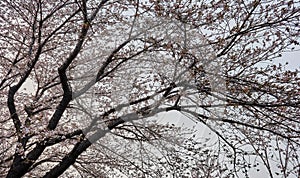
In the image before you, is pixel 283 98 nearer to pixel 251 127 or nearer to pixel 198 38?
pixel 251 127

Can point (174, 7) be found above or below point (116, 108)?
above

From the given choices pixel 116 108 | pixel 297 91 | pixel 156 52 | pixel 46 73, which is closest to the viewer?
pixel 297 91

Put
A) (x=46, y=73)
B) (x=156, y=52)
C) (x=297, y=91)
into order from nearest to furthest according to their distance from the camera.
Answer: (x=297, y=91)
(x=156, y=52)
(x=46, y=73)

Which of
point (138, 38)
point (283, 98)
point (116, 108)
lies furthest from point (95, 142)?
point (283, 98)

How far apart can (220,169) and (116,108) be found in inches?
48.4

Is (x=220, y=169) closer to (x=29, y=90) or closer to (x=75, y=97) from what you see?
(x=75, y=97)

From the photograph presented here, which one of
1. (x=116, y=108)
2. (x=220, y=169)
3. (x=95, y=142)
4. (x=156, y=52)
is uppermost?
(x=156, y=52)

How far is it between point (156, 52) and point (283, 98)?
1.23m

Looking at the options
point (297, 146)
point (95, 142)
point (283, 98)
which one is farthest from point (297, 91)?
point (95, 142)

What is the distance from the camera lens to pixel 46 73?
15.5 feet

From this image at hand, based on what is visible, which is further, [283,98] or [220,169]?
[220,169]

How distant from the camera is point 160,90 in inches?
135

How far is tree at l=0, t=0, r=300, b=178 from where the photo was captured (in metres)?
3.17

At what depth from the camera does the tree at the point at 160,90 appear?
317 cm
